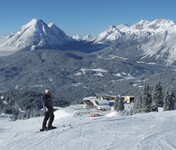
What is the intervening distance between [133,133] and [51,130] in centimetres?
418

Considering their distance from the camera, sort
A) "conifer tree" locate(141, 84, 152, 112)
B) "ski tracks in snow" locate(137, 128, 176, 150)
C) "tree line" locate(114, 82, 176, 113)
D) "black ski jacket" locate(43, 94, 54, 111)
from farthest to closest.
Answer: "tree line" locate(114, 82, 176, 113) < "conifer tree" locate(141, 84, 152, 112) < "black ski jacket" locate(43, 94, 54, 111) < "ski tracks in snow" locate(137, 128, 176, 150)

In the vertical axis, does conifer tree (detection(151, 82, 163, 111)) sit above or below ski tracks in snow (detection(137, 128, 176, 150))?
above

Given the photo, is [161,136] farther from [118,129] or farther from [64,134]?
[64,134]

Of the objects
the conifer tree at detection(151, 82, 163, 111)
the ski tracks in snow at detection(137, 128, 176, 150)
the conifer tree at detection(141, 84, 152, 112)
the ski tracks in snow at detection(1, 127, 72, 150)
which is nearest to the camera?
the ski tracks in snow at detection(137, 128, 176, 150)

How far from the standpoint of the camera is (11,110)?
603ft

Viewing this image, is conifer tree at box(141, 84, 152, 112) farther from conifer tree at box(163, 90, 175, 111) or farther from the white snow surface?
the white snow surface

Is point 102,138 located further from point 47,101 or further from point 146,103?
point 146,103

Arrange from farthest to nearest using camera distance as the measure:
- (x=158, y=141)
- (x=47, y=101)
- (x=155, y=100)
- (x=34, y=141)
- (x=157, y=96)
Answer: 1. (x=155, y=100)
2. (x=157, y=96)
3. (x=47, y=101)
4. (x=34, y=141)
5. (x=158, y=141)

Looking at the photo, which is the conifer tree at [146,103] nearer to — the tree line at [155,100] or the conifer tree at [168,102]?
the tree line at [155,100]

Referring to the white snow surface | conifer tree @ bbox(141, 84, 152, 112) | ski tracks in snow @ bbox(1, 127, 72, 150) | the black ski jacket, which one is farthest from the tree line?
ski tracks in snow @ bbox(1, 127, 72, 150)

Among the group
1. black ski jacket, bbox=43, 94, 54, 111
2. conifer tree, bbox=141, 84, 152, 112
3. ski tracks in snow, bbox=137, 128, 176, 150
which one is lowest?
ski tracks in snow, bbox=137, 128, 176, 150

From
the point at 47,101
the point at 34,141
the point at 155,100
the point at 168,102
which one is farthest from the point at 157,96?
the point at 34,141

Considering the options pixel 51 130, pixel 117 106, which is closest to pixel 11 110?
pixel 117 106

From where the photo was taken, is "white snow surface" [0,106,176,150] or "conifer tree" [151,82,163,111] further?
"conifer tree" [151,82,163,111]
